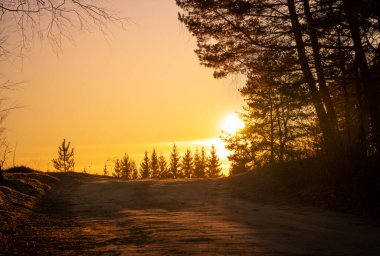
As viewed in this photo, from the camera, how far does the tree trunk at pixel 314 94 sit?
50.8 ft

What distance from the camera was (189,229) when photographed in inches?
329

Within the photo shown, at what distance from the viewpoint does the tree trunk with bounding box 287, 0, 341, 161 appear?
50.8 ft

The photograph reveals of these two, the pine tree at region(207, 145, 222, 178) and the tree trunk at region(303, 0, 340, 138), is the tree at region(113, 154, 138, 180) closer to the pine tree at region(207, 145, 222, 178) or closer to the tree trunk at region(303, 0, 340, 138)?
the pine tree at region(207, 145, 222, 178)

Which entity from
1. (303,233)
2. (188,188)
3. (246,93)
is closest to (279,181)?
(188,188)

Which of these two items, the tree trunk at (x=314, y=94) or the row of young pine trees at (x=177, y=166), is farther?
the row of young pine trees at (x=177, y=166)

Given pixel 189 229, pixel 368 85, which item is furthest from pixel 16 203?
pixel 368 85

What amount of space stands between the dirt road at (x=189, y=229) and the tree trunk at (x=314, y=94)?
432 centimetres

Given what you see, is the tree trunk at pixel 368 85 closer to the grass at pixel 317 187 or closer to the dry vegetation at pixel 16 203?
the grass at pixel 317 187

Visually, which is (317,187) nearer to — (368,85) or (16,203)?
(368,85)

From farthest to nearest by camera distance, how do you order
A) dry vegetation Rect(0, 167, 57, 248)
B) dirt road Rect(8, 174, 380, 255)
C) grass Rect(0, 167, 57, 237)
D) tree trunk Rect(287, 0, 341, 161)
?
tree trunk Rect(287, 0, 341, 161), grass Rect(0, 167, 57, 237), dry vegetation Rect(0, 167, 57, 248), dirt road Rect(8, 174, 380, 255)

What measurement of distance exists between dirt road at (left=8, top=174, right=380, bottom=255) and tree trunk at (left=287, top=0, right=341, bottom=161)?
14.2 ft

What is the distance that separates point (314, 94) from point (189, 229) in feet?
31.6

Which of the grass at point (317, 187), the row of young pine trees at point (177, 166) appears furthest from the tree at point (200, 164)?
the grass at point (317, 187)

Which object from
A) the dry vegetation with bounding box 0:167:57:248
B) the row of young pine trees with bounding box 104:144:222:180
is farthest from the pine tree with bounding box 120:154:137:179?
the dry vegetation with bounding box 0:167:57:248
